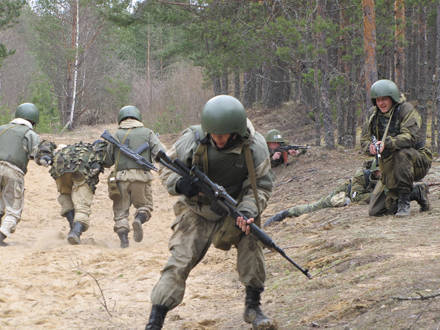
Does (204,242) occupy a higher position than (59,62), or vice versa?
(59,62)

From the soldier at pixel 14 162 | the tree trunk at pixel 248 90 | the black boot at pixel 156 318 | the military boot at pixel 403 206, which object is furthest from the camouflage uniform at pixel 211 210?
the tree trunk at pixel 248 90

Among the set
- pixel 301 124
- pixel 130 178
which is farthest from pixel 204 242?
pixel 301 124

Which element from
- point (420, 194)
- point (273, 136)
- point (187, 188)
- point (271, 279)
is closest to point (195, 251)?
point (187, 188)

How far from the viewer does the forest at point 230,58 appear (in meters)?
15.9

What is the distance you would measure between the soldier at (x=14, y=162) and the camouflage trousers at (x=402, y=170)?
462cm

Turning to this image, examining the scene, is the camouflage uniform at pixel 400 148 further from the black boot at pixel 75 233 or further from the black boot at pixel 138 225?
the black boot at pixel 75 233

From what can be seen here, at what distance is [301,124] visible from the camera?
21688 mm

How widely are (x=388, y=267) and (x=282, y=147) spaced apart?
919cm

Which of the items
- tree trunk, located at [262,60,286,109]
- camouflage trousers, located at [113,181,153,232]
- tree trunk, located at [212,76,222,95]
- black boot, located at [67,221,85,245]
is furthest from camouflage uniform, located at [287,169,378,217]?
tree trunk, located at [212,76,222,95]

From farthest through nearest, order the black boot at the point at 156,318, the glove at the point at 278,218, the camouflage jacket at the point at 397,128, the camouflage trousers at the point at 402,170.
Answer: the glove at the point at 278,218 → the camouflage trousers at the point at 402,170 → the camouflage jacket at the point at 397,128 → the black boot at the point at 156,318

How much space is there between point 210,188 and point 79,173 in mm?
4933

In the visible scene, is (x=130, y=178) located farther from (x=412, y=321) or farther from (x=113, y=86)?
(x=113, y=86)

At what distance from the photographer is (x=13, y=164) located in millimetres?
8977

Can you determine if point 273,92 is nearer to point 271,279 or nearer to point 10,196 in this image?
point 10,196
